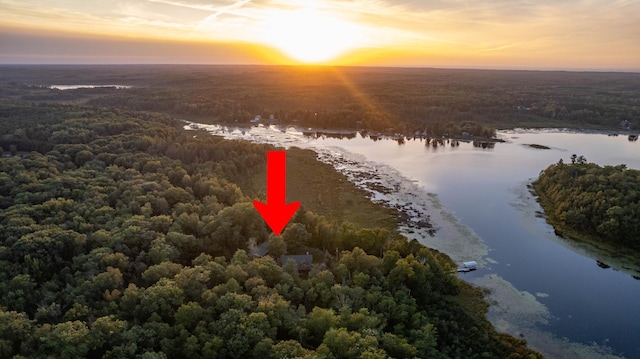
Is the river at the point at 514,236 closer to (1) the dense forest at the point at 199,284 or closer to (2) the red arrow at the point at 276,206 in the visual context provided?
(1) the dense forest at the point at 199,284

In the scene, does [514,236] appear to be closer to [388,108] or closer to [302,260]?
[302,260]

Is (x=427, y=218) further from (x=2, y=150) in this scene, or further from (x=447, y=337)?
(x=2, y=150)

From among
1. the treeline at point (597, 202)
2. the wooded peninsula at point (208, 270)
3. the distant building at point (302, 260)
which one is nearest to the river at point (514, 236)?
the treeline at point (597, 202)

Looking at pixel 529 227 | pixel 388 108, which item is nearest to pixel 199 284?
pixel 529 227

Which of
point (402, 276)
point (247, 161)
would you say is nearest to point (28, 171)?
point (247, 161)

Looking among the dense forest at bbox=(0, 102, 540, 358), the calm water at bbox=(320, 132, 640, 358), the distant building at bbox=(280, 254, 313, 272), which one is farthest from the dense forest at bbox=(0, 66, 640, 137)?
the distant building at bbox=(280, 254, 313, 272)

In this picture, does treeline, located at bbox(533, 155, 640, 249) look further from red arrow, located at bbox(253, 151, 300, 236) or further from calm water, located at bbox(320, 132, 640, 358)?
red arrow, located at bbox(253, 151, 300, 236)
